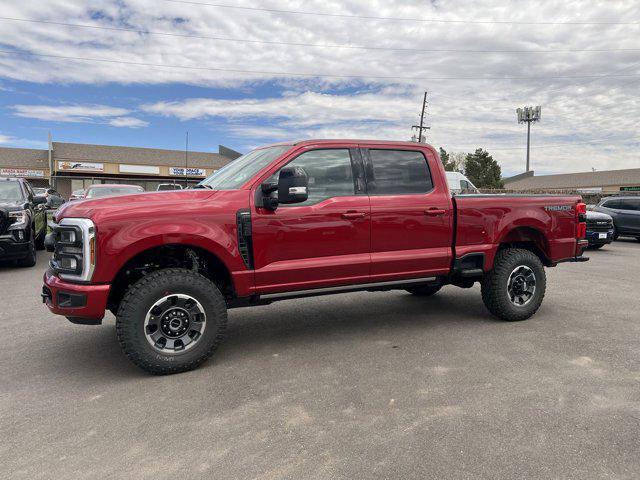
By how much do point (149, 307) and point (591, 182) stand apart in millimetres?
68986

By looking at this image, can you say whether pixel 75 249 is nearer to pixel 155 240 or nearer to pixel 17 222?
pixel 155 240

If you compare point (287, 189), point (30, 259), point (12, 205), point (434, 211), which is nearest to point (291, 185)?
point (287, 189)

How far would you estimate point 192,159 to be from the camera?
54.0 metres

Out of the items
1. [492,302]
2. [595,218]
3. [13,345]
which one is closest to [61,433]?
[13,345]

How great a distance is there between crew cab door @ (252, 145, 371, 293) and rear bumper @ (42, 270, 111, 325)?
4.09 feet

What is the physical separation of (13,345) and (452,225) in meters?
4.54

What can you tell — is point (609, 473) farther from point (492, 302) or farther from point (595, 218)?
point (595, 218)

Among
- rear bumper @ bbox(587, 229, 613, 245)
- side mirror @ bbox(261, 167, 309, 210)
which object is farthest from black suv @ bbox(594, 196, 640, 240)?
Result: side mirror @ bbox(261, 167, 309, 210)

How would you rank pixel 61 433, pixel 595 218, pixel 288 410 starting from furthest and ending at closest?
pixel 595 218
pixel 288 410
pixel 61 433

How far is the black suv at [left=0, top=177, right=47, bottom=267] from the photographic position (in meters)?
8.48

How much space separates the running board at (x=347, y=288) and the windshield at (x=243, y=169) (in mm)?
1048

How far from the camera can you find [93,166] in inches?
1838

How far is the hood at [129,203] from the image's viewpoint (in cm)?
371

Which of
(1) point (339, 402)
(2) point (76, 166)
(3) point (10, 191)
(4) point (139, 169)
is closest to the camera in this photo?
(1) point (339, 402)
